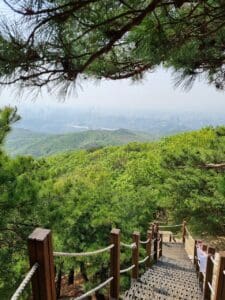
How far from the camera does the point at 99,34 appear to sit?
2629mm

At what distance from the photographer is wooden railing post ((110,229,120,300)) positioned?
3241 mm

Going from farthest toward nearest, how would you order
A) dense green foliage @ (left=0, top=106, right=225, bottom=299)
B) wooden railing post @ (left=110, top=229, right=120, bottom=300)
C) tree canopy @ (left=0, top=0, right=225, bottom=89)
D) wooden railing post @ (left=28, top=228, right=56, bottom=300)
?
dense green foliage @ (left=0, top=106, right=225, bottom=299), wooden railing post @ (left=110, top=229, right=120, bottom=300), tree canopy @ (left=0, top=0, right=225, bottom=89), wooden railing post @ (left=28, top=228, right=56, bottom=300)

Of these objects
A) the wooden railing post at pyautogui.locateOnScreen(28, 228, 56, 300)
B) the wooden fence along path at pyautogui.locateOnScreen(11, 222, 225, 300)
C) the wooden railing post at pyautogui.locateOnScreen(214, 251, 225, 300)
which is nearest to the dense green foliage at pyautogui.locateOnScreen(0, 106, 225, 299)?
the wooden fence along path at pyautogui.locateOnScreen(11, 222, 225, 300)

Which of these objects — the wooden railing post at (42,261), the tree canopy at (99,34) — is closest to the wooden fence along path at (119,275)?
the wooden railing post at (42,261)

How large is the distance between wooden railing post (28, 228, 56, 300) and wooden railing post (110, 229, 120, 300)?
1.71 metres

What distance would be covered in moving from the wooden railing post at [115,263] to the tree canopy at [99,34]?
5.07 feet

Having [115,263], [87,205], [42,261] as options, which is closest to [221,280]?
[115,263]

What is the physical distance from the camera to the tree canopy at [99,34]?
2.25 meters

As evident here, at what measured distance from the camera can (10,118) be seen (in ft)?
18.3

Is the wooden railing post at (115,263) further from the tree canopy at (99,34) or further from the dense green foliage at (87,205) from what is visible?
the dense green foliage at (87,205)

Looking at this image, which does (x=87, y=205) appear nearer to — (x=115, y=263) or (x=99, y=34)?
(x=115, y=263)

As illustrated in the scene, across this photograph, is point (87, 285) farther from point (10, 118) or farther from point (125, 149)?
point (125, 149)

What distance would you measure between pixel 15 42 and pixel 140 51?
1225 mm

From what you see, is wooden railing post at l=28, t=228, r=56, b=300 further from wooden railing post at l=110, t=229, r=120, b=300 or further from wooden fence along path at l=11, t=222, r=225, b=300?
wooden railing post at l=110, t=229, r=120, b=300
